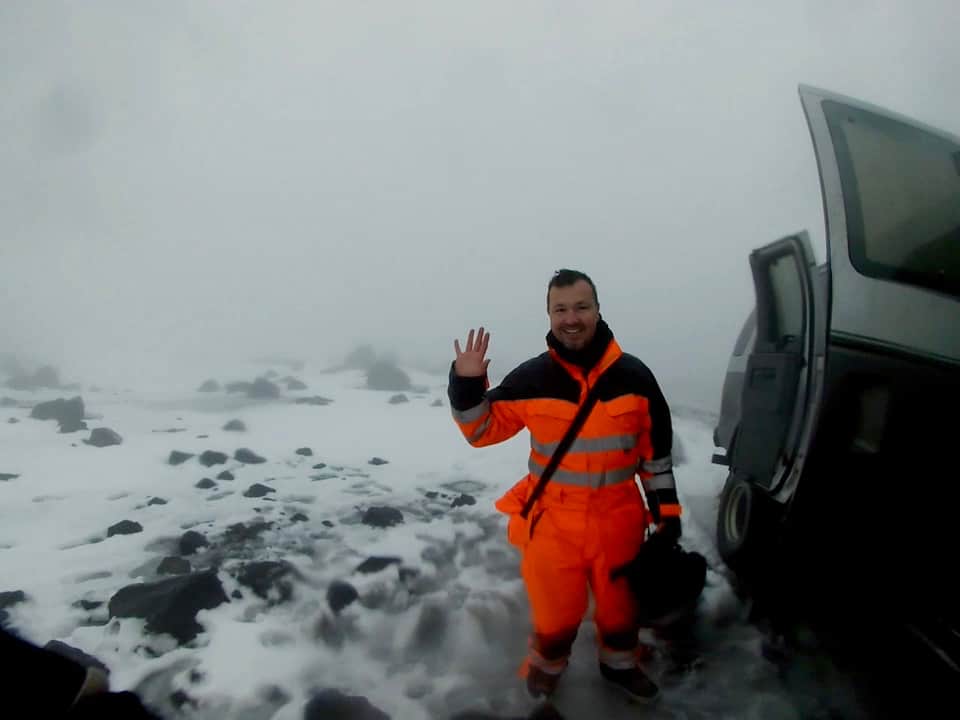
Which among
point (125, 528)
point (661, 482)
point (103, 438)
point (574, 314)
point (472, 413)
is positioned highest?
point (574, 314)

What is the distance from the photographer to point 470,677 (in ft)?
8.20

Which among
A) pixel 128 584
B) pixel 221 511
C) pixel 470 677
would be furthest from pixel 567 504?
pixel 221 511

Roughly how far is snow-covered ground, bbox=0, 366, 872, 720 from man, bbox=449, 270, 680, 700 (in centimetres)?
37

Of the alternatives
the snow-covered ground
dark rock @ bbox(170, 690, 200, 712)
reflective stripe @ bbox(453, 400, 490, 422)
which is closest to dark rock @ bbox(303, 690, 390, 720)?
the snow-covered ground

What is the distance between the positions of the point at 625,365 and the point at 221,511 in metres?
4.20

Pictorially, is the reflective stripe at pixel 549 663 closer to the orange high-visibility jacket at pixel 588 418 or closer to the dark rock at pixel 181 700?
the orange high-visibility jacket at pixel 588 418

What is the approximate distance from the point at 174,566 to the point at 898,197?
4801mm

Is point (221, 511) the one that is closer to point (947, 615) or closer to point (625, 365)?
point (625, 365)

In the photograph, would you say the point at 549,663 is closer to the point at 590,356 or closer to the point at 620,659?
the point at 620,659

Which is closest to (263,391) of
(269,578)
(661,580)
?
(269,578)

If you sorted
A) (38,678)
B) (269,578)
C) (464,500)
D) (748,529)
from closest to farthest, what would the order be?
1. (38,678)
2. (748,529)
3. (269,578)
4. (464,500)

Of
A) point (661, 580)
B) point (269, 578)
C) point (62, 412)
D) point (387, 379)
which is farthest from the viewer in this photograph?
point (387, 379)

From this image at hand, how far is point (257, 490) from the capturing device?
5.34 metres

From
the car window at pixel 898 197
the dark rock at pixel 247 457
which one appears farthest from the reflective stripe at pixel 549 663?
the dark rock at pixel 247 457
